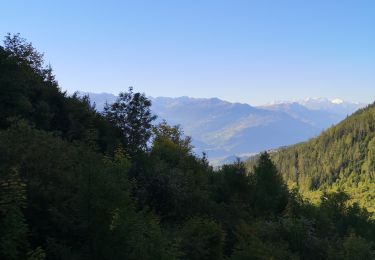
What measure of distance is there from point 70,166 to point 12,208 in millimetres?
7192

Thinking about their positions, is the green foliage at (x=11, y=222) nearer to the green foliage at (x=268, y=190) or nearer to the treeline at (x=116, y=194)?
the treeline at (x=116, y=194)

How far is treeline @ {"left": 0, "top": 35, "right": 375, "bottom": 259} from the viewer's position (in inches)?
639

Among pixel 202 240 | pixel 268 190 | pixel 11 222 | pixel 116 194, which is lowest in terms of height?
pixel 202 240

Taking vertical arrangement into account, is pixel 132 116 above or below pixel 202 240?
above


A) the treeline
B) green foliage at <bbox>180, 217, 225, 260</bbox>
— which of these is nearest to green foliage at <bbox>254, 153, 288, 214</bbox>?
the treeline

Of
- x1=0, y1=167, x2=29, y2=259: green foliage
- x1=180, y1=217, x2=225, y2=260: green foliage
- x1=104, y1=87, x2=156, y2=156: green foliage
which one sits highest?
x1=104, y1=87, x2=156, y2=156: green foliage

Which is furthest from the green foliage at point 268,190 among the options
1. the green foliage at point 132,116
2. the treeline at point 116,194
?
the green foliage at point 132,116

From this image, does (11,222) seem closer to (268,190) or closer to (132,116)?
(132,116)

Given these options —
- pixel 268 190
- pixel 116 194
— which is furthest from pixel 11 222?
pixel 268 190

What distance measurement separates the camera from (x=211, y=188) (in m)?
56.0

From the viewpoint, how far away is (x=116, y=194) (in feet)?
55.2

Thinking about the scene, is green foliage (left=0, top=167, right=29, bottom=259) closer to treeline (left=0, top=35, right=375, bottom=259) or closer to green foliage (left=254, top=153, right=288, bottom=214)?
treeline (left=0, top=35, right=375, bottom=259)

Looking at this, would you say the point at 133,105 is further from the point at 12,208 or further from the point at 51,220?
the point at 12,208

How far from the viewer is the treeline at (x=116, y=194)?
16.2 meters
